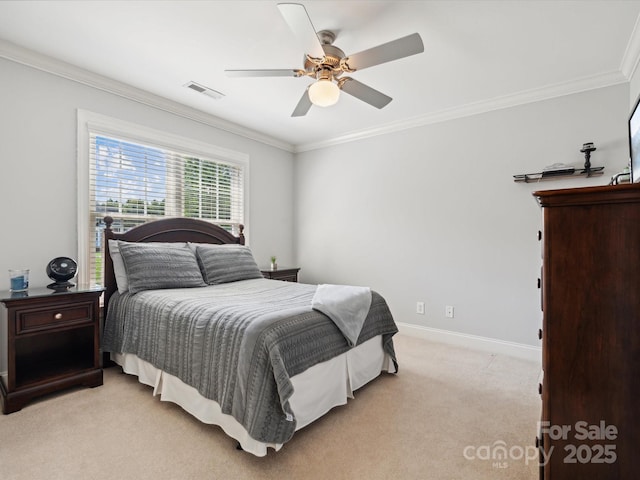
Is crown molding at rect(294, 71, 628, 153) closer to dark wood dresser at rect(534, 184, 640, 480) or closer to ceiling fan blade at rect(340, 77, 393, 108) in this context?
ceiling fan blade at rect(340, 77, 393, 108)

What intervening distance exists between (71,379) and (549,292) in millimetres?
3029

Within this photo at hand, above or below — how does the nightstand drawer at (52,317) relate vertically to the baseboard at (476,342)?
above

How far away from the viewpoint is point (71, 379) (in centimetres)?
239

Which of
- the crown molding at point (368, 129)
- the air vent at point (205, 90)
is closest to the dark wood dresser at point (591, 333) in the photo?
the crown molding at point (368, 129)

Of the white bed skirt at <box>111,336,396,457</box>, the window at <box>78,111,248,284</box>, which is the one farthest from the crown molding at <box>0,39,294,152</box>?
the white bed skirt at <box>111,336,396,457</box>

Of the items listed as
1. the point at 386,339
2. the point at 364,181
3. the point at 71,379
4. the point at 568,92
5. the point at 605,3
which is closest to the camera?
the point at 605,3

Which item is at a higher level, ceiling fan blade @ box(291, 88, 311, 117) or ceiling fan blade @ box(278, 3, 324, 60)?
ceiling fan blade @ box(278, 3, 324, 60)

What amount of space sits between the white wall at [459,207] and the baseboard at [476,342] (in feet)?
0.20

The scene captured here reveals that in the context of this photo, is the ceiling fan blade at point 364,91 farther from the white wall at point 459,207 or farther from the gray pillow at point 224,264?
the gray pillow at point 224,264

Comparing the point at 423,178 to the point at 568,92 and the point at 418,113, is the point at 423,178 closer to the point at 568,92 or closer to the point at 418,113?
the point at 418,113

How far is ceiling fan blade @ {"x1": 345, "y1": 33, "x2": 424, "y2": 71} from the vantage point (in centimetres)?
184

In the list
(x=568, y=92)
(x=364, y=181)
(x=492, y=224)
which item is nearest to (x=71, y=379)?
(x=364, y=181)

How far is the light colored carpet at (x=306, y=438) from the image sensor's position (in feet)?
5.28

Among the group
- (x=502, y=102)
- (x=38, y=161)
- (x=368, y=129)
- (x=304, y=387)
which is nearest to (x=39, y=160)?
(x=38, y=161)
